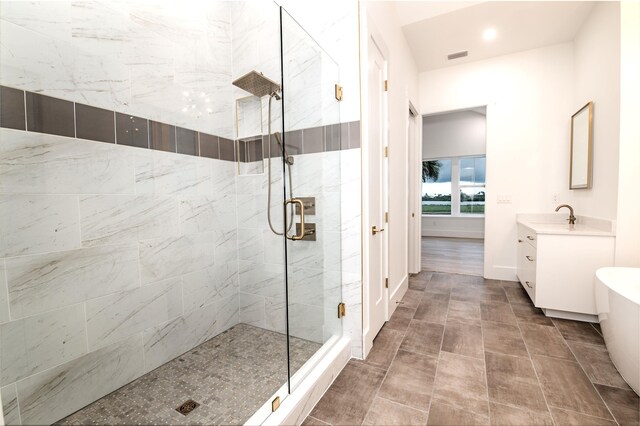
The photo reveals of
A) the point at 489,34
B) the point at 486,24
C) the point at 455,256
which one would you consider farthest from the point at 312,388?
the point at 455,256

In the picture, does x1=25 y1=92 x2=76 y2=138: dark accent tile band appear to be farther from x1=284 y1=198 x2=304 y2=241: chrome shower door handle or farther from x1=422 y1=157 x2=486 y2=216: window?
x1=422 y1=157 x2=486 y2=216: window

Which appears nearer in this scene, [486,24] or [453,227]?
[486,24]

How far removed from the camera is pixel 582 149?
9.45 feet

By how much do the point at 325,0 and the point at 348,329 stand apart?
2376 millimetres

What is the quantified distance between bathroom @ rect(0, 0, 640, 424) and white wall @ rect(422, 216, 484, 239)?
173 inches

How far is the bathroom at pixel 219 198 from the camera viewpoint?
1385 mm

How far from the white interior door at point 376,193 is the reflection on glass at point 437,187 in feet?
19.6

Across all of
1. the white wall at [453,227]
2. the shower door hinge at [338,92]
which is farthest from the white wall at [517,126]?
the white wall at [453,227]

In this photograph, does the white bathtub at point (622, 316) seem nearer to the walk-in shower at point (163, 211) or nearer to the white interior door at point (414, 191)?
the walk-in shower at point (163, 211)

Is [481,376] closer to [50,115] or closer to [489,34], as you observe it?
[50,115]

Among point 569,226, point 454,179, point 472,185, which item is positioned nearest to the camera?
point 569,226

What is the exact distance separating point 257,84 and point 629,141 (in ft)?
9.94

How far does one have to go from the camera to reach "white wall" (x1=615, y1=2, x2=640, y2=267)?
6.99 feet

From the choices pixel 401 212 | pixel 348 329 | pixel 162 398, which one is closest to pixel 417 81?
pixel 401 212
